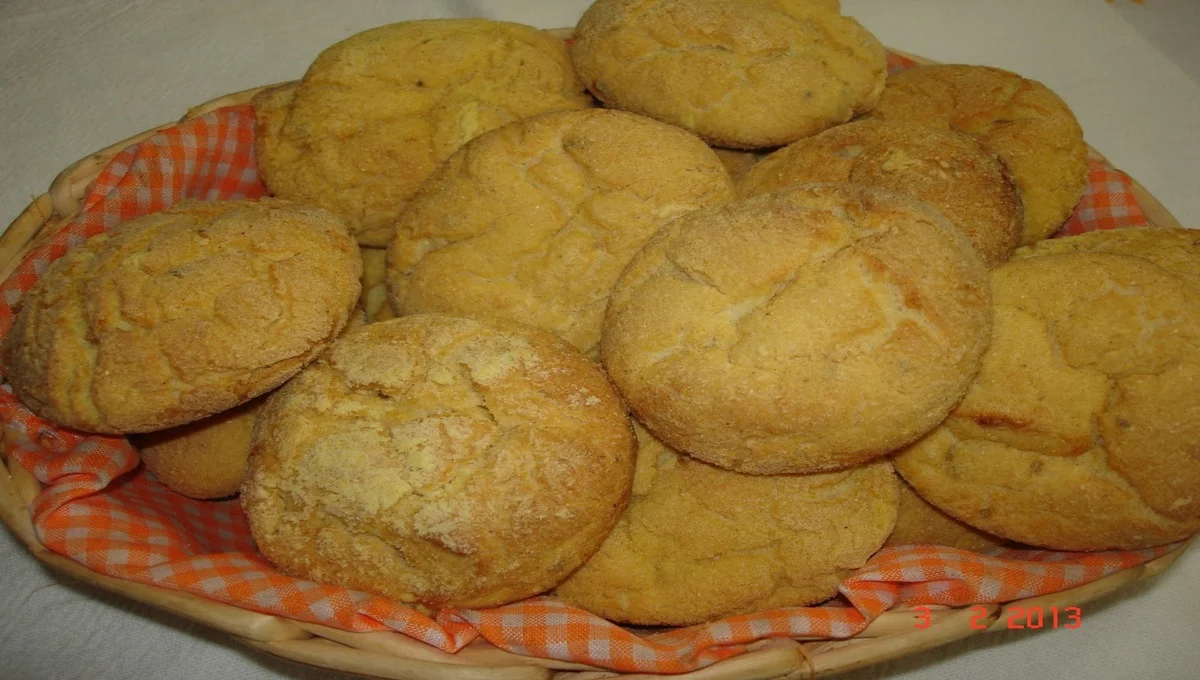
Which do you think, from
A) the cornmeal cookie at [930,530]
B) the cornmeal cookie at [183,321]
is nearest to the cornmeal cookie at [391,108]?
the cornmeal cookie at [183,321]

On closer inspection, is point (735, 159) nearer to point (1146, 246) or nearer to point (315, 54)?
point (1146, 246)

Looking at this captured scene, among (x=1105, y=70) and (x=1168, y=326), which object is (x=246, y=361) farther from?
(x=1105, y=70)

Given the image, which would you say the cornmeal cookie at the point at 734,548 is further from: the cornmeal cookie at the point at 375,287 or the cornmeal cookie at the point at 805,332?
the cornmeal cookie at the point at 375,287

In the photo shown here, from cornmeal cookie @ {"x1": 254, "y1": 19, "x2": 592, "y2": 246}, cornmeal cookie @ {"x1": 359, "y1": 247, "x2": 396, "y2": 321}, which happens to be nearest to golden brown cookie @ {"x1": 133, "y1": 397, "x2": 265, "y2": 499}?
cornmeal cookie @ {"x1": 359, "y1": 247, "x2": 396, "y2": 321}

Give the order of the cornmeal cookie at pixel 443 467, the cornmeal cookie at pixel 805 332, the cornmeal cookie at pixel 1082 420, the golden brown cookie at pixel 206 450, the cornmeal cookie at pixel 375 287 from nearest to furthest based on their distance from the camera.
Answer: the cornmeal cookie at pixel 805 332, the cornmeal cookie at pixel 443 467, the cornmeal cookie at pixel 1082 420, the golden brown cookie at pixel 206 450, the cornmeal cookie at pixel 375 287

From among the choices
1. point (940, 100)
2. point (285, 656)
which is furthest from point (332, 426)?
point (940, 100)

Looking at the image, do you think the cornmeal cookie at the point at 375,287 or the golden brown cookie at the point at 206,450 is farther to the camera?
the cornmeal cookie at the point at 375,287

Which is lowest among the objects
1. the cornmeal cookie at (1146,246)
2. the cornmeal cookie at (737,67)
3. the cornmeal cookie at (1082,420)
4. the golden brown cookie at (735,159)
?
the cornmeal cookie at (1082,420)
